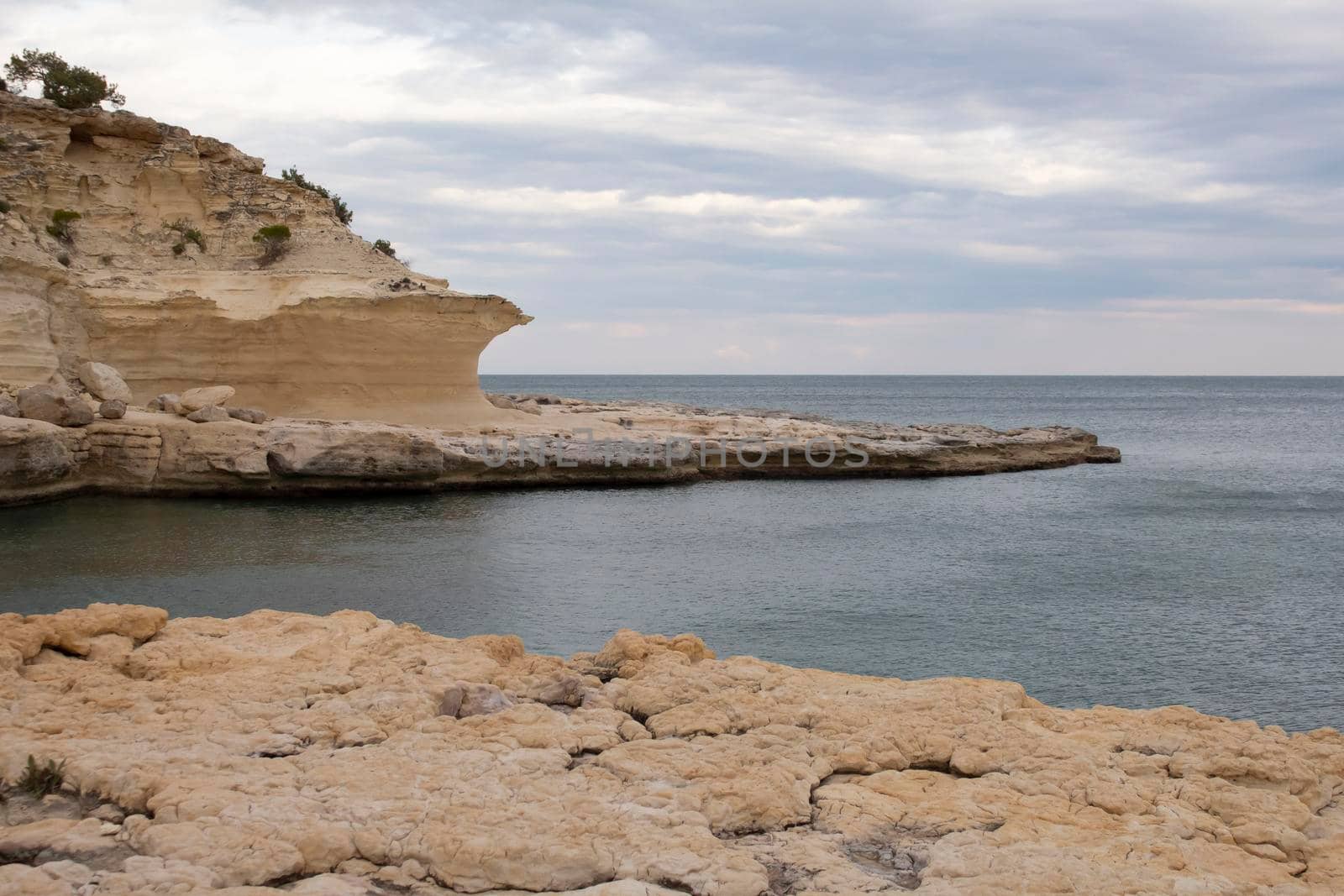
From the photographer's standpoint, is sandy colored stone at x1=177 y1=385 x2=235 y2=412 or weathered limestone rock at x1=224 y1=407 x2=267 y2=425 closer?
sandy colored stone at x1=177 y1=385 x2=235 y2=412

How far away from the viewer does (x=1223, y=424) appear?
63.5 m

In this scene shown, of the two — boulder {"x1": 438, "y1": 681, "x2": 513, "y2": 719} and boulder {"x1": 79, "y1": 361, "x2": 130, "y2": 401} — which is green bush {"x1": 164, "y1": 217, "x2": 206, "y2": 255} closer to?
boulder {"x1": 79, "y1": 361, "x2": 130, "y2": 401}

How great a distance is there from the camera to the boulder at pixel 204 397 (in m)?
25.5

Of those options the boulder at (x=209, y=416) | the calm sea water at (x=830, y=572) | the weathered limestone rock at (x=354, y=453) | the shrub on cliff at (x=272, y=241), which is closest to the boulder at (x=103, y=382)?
the boulder at (x=209, y=416)

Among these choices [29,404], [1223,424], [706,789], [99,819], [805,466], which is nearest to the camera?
[99,819]

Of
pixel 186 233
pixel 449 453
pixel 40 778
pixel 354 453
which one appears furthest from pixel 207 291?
pixel 40 778

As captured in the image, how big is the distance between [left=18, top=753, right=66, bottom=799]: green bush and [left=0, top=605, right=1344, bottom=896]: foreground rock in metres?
0.08

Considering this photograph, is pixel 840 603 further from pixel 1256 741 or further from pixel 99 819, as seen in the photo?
pixel 99 819

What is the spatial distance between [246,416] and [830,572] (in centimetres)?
1527

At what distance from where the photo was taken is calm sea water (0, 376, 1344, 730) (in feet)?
43.9

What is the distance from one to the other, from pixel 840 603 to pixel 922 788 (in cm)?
952

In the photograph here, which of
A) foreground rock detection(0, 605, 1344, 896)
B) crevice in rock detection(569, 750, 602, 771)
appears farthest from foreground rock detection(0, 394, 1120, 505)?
crevice in rock detection(569, 750, 602, 771)

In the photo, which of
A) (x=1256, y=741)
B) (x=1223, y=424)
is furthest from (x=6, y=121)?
(x=1223, y=424)

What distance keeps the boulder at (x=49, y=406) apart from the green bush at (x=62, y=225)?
6717 mm
